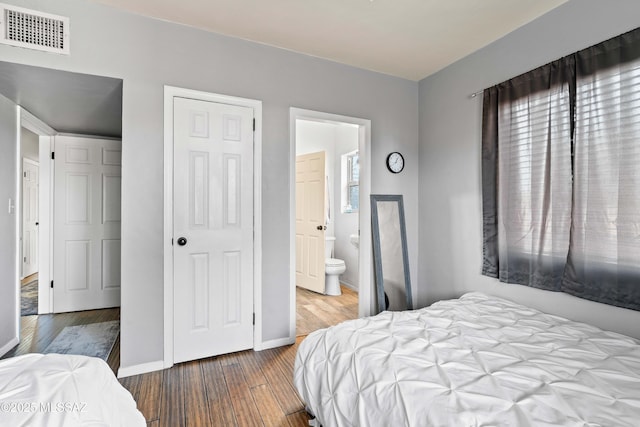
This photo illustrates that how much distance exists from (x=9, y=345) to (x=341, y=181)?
406 cm

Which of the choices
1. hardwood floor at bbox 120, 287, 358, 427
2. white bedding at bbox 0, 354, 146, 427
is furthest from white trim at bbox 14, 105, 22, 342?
white bedding at bbox 0, 354, 146, 427

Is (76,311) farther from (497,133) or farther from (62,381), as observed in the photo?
(497,133)

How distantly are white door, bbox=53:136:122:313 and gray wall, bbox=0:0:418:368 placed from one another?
1936mm

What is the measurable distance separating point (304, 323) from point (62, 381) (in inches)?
98.6

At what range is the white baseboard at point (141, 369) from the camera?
222cm

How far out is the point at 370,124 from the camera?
3.17 meters

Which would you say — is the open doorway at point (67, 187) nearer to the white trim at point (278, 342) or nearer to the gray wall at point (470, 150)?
the white trim at point (278, 342)

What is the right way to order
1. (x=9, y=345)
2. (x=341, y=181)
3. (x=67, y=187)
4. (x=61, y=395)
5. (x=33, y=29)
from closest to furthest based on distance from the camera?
(x=61, y=395)
(x=33, y=29)
(x=9, y=345)
(x=67, y=187)
(x=341, y=181)

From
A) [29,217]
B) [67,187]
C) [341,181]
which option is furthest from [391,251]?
[29,217]

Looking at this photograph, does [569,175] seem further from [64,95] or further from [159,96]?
[64,95]

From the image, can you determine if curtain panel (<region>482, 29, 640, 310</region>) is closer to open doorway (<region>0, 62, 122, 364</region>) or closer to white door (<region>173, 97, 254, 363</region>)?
white door (<region>173, 97, 254, 363</region>)

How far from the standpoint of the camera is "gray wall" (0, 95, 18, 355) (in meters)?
2.51

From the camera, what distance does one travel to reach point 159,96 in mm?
2332

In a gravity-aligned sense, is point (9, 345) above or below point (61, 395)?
below
